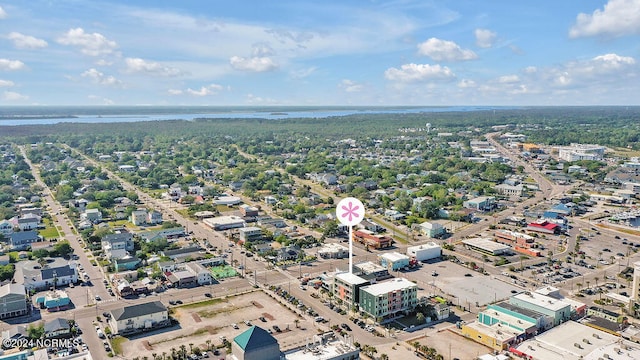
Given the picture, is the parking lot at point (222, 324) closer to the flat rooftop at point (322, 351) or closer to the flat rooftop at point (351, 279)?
the flat rooftop at point (322, 351)

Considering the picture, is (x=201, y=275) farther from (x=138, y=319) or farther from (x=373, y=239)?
(x=373, y=239)

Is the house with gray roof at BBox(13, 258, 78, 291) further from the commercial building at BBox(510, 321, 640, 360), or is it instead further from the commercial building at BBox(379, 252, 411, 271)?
the commercial building at BBox(510, 321, 640, 360)

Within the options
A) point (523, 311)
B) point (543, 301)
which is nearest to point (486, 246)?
point (543, 301)

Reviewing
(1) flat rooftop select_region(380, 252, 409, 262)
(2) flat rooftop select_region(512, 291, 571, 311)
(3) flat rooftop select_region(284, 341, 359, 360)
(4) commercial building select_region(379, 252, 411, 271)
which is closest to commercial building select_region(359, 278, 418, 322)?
(3) flat rooftop select_region(284, 341, 359, 360)

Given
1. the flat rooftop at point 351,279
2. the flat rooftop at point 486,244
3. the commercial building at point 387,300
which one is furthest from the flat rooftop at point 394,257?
the flat rooftop at point 486,244

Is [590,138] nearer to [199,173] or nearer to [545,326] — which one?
[199,173]

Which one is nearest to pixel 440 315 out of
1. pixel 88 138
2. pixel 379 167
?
pixel 379 167
